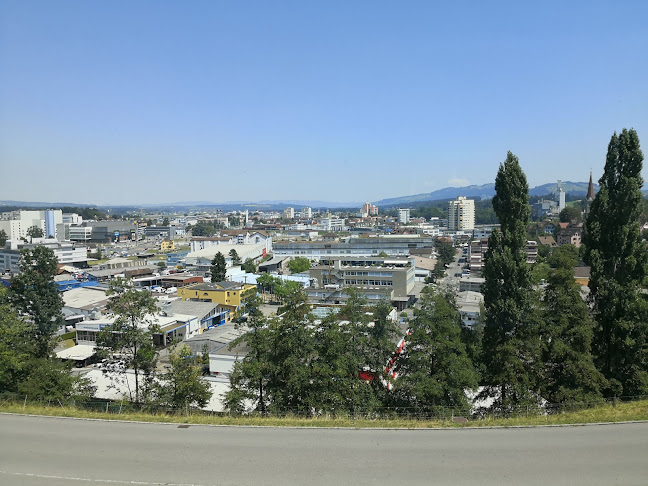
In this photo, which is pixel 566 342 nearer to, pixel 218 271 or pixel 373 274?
pixel 373 274

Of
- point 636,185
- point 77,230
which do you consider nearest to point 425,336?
point 636,185

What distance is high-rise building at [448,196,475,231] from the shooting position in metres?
75.2

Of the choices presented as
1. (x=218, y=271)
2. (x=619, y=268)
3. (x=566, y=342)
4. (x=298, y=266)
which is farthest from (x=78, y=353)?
(x=298, y=266)

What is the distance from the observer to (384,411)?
20.4 ft

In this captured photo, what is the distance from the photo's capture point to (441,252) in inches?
1561

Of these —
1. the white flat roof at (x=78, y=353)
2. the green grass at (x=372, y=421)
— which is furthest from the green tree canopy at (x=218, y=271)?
the green grass at (x=372, y=421)

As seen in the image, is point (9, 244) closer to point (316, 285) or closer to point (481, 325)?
point (316, 285)

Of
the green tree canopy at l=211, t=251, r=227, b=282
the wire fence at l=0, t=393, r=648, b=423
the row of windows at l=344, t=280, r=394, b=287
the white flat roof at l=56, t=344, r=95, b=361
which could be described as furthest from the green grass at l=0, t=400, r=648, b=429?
the green tree canopy at l=211, t=251, r=227, b=282

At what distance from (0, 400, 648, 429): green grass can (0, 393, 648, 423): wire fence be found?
0.54 ft

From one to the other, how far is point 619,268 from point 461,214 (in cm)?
7142

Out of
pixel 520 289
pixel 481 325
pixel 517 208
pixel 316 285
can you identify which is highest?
pixel 517 208

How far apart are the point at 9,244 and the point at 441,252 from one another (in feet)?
130

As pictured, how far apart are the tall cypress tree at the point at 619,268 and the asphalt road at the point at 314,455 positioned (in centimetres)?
174

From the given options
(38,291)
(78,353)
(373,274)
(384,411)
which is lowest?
(78,353)
